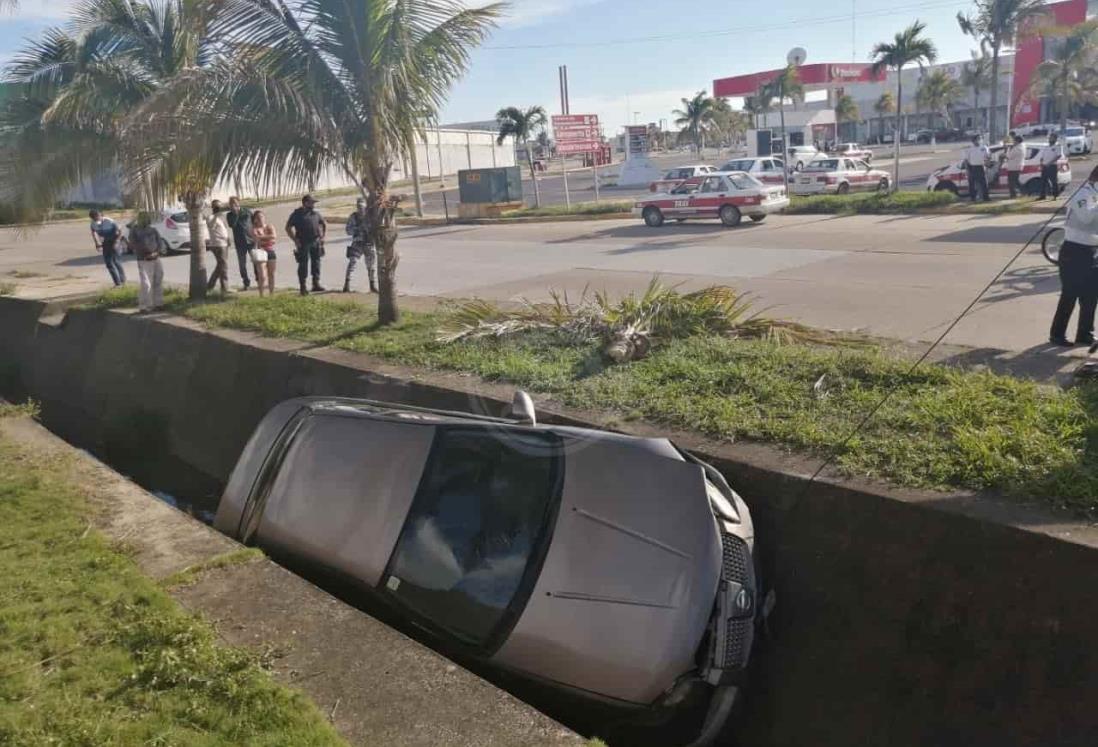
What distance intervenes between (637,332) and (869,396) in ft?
8.43

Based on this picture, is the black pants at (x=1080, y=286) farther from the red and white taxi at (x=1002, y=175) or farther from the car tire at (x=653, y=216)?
the car tire at (x=653, y=216)

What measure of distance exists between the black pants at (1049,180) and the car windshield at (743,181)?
6666mm

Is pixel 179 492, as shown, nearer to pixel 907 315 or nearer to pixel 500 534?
pixel 500 534

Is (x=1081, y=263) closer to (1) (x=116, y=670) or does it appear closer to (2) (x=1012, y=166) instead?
(1) (x=116, y=670)

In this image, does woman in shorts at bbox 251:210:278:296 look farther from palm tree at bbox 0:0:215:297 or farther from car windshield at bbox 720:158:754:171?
car windshield at bbox 720:158:754:171

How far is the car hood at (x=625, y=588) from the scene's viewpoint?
412cm

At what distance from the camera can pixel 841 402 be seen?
6.38m

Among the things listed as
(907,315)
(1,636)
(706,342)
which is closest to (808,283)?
(907,315)

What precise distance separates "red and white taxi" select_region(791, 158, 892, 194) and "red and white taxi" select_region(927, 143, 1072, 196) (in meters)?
4.79

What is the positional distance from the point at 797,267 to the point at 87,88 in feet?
37.0

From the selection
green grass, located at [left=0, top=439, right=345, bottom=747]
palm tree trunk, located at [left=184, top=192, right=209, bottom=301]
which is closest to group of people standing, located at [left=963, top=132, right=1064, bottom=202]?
palm tree trunk, located at [left=184, top=192, right=209, bottom=301]

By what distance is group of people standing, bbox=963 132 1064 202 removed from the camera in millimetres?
21641

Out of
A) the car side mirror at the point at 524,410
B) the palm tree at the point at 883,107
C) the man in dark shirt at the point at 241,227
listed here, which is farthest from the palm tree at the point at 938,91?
the car side mirror at the point at 524,410

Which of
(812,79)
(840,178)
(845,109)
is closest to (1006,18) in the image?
(840,178)
